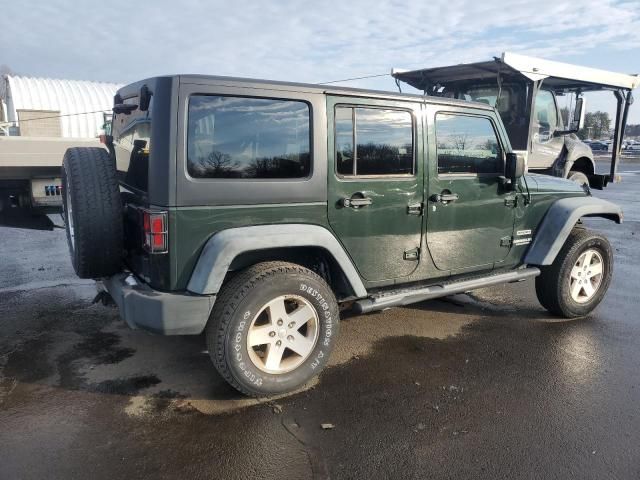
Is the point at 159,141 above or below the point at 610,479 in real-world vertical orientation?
above

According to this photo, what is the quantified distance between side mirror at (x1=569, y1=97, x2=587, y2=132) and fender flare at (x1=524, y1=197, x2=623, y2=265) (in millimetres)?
4320

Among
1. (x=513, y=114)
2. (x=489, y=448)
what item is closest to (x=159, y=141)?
(x=489, y=448)

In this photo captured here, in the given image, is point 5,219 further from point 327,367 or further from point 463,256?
point 463,256

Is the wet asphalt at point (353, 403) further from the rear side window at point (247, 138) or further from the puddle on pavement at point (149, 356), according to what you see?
the rear side window at point (247, 138)

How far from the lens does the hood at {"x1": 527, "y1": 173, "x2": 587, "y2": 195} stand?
449cm

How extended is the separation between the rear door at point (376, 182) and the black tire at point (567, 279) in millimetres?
1572

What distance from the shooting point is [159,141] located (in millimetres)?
2850

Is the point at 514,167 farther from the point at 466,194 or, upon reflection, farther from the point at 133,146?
the point at 133,146

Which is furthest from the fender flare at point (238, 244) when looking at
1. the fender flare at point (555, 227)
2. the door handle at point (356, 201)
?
the fender flare at point (555, 227)

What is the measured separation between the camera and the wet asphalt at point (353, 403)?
2.63 metres

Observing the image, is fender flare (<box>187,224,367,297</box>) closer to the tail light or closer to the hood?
the tail light

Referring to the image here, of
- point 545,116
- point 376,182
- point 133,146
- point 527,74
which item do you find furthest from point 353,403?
point 545,116

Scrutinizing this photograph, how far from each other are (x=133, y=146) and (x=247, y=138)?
820mm

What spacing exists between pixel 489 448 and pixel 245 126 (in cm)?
233
